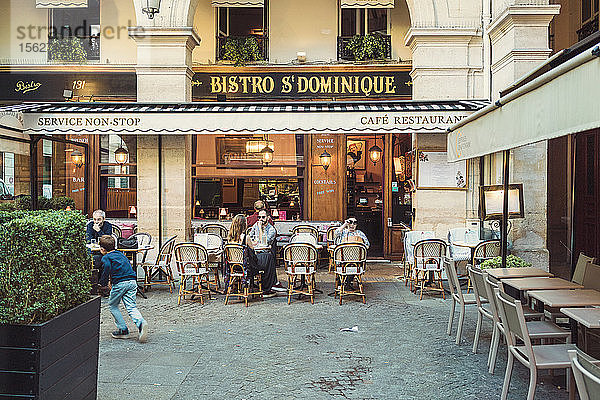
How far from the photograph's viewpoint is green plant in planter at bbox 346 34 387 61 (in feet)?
47.6

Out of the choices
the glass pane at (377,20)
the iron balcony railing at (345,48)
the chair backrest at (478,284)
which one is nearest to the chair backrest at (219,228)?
the iron balcony railing at (345,48)

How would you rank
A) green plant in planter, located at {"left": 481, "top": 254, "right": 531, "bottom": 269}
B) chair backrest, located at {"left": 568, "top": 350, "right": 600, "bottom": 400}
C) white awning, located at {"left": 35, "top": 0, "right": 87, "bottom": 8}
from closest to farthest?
1. chair backrest, located at {"left": 568, "top": 350, "right": 600, "bottom": 400}
2. green plant in planter, located at {"left": 481, "top": 254, "right": 531, "bottom": 269}
3. white awning, located at {"left": 35, "top": 0, "right": 87, "bottom": 8}

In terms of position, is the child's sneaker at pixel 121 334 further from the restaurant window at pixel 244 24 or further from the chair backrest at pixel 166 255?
the restaurant window at pixel 244 24

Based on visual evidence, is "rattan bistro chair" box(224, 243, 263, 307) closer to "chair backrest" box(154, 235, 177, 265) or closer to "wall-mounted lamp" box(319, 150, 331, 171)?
"chair backrest" box(154, 235, 177, 265)

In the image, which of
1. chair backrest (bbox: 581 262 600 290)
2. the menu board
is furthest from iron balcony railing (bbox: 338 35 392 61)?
chair backrest (bbox: 581 262 600 290)

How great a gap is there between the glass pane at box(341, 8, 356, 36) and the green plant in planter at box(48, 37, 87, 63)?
692cm

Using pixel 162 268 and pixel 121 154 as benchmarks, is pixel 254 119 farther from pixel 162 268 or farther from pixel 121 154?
pixel 121 154

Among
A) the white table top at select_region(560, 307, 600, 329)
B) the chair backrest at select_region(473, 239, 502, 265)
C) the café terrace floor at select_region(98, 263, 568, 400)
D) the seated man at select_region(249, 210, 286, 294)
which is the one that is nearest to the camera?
the white table top at select_region(560, 307, 600, 329)

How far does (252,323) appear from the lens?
8.17m

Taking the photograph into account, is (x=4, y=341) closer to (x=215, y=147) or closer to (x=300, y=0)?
(x=215, y=147)

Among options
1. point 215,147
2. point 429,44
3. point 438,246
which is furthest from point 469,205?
point 215,147

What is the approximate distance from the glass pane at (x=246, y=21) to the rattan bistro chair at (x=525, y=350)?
11.5 m

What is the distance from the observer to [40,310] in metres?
3.98

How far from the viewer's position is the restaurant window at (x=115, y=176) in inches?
623
